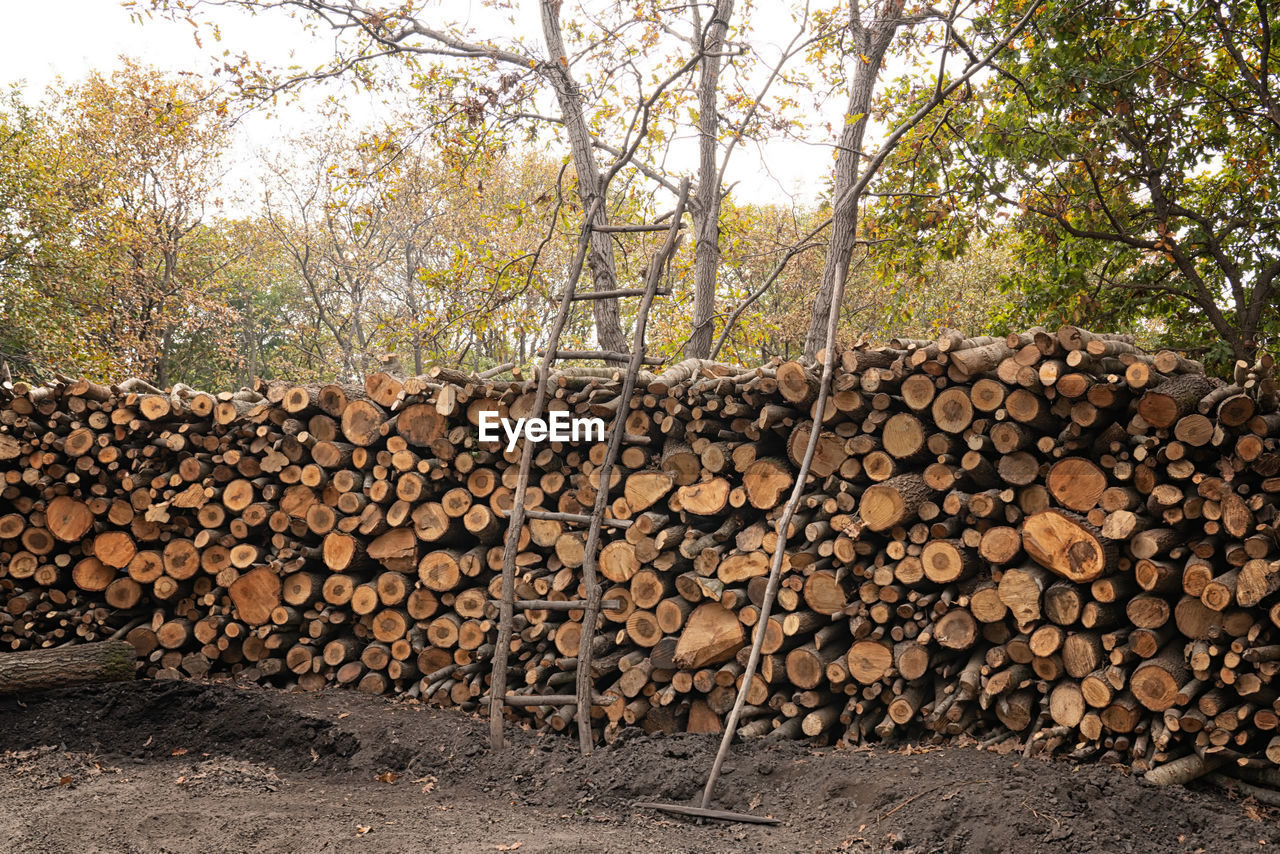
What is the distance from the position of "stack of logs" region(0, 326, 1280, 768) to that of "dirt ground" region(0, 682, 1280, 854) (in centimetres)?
28

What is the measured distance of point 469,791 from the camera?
3.60 meters

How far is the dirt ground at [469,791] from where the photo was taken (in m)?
2.90

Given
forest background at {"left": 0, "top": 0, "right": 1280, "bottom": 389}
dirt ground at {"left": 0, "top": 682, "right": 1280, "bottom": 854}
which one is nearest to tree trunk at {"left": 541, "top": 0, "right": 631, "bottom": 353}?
forest background at {"left": 0, "top": 0, "right": 1280, "bottom": 389}

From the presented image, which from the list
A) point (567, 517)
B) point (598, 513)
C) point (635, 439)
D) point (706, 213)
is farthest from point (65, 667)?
point (706, 213)

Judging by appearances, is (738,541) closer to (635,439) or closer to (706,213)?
(635,439)

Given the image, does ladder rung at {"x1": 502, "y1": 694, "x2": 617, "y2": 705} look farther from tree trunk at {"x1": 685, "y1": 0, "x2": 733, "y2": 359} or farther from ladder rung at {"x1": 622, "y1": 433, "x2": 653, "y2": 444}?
tree trunk at {"x1": 685, "y1": 0, "x2": 733, "y2": 359}

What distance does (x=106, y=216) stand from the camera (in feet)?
47.6

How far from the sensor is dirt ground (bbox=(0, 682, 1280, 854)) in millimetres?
2904

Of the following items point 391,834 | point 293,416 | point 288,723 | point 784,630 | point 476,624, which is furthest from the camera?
point 293,416

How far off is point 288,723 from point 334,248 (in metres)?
16.5

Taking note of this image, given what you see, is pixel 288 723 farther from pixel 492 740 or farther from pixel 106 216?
pixel 106 216

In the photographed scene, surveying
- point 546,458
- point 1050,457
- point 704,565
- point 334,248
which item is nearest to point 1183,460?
point 1050,457

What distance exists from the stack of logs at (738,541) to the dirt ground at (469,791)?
283 mm

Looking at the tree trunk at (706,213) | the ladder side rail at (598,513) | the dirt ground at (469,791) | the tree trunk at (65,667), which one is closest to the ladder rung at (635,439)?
the ladder side rail at (598,513)
